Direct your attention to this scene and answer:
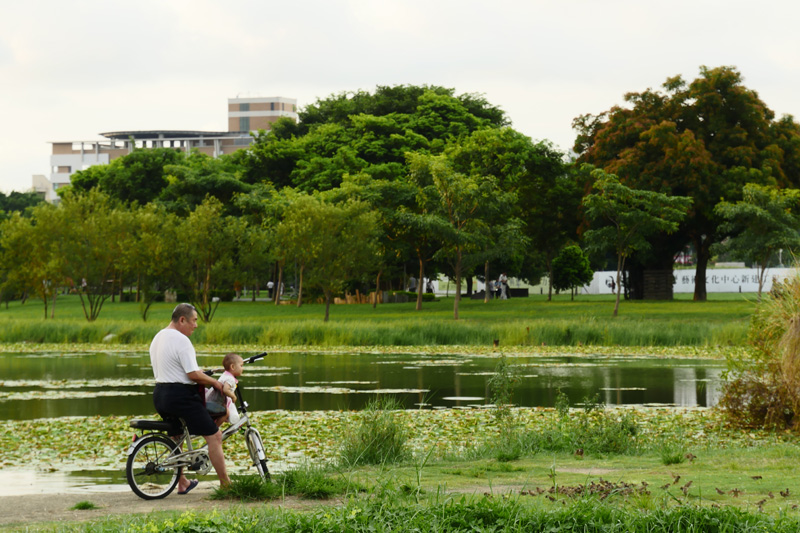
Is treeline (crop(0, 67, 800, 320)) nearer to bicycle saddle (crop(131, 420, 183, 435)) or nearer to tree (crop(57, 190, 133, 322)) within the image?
tree (crop(57, 190, 133, 322))

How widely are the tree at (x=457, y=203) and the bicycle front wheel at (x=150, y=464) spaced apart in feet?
114

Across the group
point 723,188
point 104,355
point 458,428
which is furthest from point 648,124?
point 458,428

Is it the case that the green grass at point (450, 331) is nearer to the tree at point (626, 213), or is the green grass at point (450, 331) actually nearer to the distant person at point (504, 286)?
the tree at point (626, 213)

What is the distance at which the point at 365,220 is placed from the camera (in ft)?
153

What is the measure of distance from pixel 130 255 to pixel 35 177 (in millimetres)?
155297

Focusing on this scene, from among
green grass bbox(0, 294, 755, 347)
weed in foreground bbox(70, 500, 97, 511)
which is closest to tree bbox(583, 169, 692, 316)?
green grass bbox(0, 294, 755, 347)

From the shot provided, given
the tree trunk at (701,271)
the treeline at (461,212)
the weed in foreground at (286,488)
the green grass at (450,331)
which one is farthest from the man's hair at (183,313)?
the tree trunk at (701,271)

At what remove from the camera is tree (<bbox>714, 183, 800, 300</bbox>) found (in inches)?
1729

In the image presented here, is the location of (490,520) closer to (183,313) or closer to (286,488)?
(286,488)

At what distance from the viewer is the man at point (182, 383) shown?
30.6 ft

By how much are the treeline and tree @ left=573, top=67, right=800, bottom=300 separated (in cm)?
8

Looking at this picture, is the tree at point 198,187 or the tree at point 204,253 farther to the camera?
Result: the tree at point 198,187

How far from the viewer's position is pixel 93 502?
9.02 metres

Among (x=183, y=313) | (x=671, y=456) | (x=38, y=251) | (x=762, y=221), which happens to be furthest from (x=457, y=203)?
(x=183, y=313)
